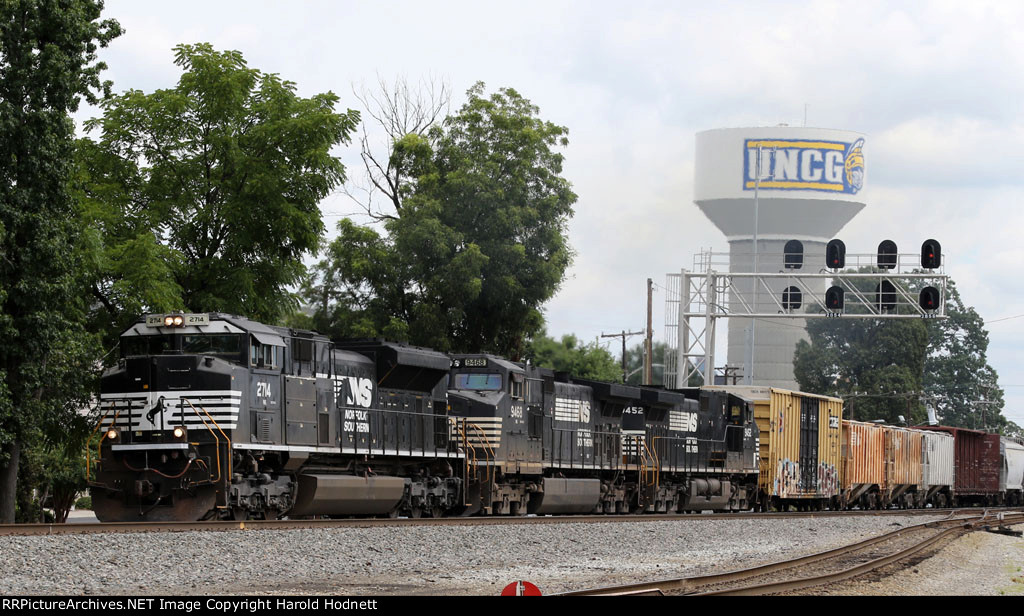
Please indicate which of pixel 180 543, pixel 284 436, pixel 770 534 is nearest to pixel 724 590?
pixel 180 543

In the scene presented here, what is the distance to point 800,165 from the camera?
92188 mm

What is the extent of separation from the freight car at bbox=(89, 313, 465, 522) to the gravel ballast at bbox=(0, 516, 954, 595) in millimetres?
1982

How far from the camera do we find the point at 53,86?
24156mm

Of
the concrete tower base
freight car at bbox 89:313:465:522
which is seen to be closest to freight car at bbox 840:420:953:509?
freight car at bbox 89:313:465:522

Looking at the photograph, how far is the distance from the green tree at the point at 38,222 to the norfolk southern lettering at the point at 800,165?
236 ft

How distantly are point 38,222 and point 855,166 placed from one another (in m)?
79.5

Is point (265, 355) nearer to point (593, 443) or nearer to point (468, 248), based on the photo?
point (593, 443)

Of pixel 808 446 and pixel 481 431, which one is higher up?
pixel 481 431

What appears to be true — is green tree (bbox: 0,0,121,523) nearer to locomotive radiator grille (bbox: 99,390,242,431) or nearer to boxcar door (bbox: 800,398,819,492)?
locomotive radiator grille (bbox: 99,390,242,431)

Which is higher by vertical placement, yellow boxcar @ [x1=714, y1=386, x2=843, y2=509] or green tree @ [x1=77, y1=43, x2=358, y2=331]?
green tree @ [x1=77, y1=43, x2=358, y2=331]

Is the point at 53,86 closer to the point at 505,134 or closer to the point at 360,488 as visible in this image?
the point at 360,488

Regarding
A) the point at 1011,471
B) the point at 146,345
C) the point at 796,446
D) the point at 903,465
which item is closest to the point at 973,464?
the point at 1011,471

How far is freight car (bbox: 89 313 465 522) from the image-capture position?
19.1 m

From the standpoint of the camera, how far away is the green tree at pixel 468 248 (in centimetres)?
3944
